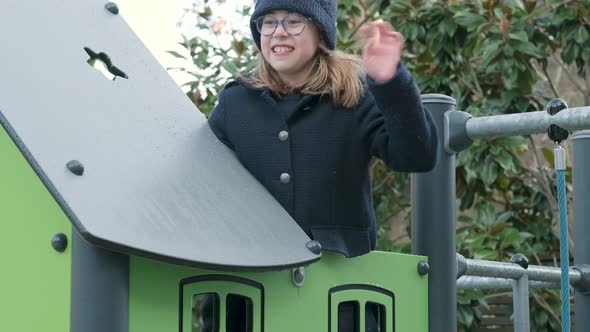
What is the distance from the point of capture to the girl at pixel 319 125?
1.80 metres

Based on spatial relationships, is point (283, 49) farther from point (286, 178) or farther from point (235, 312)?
point (235, 312)

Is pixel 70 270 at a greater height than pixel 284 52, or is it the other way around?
pixel 284 52

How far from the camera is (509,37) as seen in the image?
12.4ft

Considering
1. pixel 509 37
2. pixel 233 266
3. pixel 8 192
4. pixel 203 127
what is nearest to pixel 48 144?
pixel 8 192

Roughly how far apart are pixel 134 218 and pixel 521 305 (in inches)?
43.3

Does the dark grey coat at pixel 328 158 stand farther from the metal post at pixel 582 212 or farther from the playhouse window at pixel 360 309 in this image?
the metal post at pixel 582 212

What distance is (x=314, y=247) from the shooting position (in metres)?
1.73

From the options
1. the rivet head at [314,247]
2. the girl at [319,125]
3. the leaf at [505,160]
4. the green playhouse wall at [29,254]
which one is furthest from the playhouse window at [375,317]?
the leaf at [505,160]

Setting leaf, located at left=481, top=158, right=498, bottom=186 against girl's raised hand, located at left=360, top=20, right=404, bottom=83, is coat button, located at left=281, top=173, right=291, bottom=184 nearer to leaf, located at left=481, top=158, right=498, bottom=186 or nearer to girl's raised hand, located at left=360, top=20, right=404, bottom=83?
girl's raised hand, located at left=360, top=20, right=404, bottom=83

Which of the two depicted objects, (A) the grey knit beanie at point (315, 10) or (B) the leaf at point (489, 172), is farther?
(B) the leaf at point (489, 172)

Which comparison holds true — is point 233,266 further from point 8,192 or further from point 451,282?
point 451,282

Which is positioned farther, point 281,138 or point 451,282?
point 451,282

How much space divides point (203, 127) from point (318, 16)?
30 cm

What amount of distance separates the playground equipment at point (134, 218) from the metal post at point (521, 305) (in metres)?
0.26
